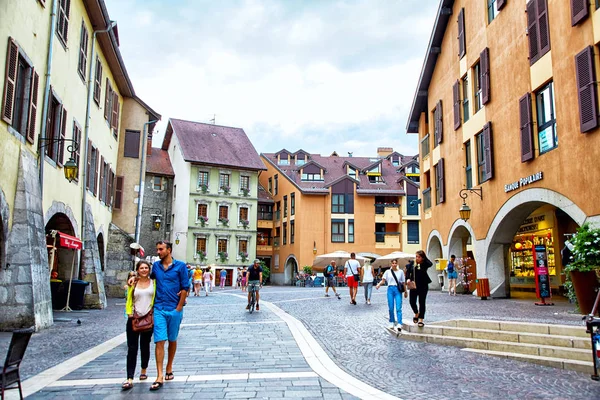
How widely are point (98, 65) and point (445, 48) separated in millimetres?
15570

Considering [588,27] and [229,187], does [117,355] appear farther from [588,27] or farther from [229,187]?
[229,187]

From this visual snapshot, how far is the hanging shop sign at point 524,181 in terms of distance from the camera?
15394 millimetres

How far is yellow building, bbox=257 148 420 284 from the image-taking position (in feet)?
170

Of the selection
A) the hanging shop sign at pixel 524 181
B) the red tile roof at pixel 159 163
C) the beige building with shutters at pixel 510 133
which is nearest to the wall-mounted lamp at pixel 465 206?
the beige building with shutters at pixel 510 133

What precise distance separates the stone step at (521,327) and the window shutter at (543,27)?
8.77m

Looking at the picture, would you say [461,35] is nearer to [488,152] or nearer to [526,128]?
[488,152]

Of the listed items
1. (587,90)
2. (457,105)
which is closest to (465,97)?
(457,105)

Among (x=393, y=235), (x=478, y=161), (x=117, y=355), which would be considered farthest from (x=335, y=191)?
(x=117, y=355)

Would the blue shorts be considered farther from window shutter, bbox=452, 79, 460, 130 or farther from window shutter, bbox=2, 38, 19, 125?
window shutter, bbox=452, 79, 460, 130

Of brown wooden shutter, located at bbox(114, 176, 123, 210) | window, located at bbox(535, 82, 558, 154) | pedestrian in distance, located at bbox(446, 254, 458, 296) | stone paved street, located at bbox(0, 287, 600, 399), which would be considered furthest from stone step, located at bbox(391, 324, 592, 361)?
brown wooden shutter, located at bbox(114, 176, 123, 210)

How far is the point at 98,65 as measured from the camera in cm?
2169

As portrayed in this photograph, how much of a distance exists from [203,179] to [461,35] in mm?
31364

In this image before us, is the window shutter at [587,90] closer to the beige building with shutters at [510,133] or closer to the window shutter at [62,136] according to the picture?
the beige building with shutters at [510,133]

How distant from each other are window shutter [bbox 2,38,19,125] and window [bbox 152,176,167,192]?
1525 inches
